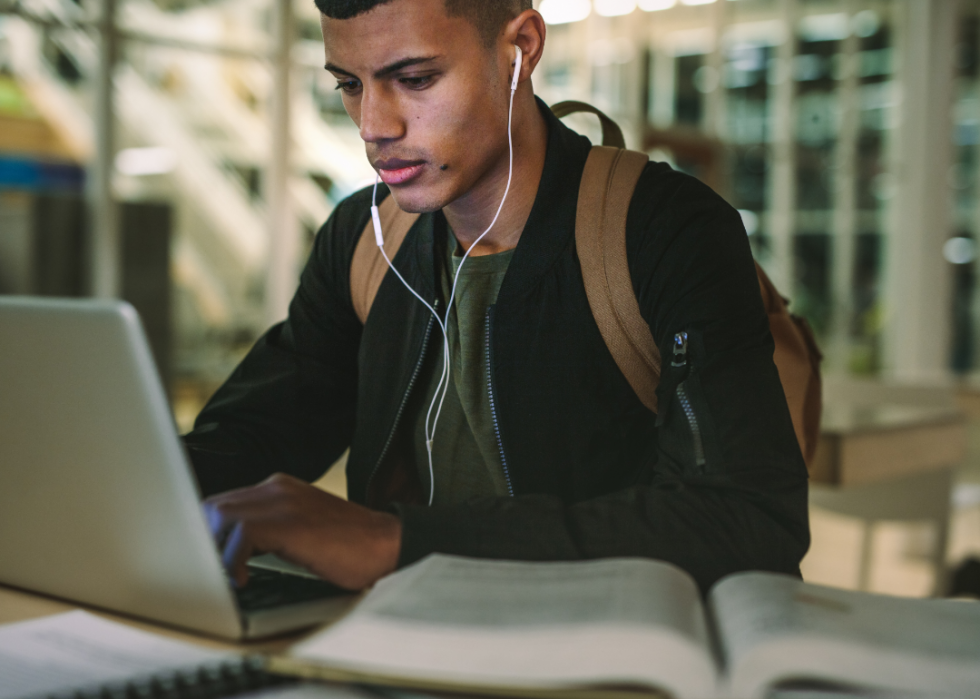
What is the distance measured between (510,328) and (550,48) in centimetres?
479

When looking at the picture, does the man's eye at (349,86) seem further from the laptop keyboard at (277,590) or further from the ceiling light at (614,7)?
the ceiling light at (614,7)

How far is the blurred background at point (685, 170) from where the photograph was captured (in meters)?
3.62

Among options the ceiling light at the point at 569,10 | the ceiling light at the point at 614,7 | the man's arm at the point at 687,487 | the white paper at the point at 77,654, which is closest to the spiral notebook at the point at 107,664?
the white paper at the point at 77,654

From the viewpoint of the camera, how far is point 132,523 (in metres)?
0.67

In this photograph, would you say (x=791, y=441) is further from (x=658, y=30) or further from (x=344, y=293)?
(x=658, y=30)

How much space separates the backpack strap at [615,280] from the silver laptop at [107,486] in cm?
49

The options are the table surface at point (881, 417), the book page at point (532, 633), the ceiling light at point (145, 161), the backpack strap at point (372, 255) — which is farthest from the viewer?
the ceiling light at point (145, 161)

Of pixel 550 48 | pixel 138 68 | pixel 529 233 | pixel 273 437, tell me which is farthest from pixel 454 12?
pixel 550 48

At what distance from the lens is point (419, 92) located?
1045mm

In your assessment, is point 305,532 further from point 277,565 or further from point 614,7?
point 614,7

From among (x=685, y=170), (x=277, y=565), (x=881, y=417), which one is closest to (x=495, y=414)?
(x=277, y=565)

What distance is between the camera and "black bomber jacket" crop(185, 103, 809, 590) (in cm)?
79

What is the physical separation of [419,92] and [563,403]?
0.40 meters

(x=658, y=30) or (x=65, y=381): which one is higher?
(x=658, y=30)
